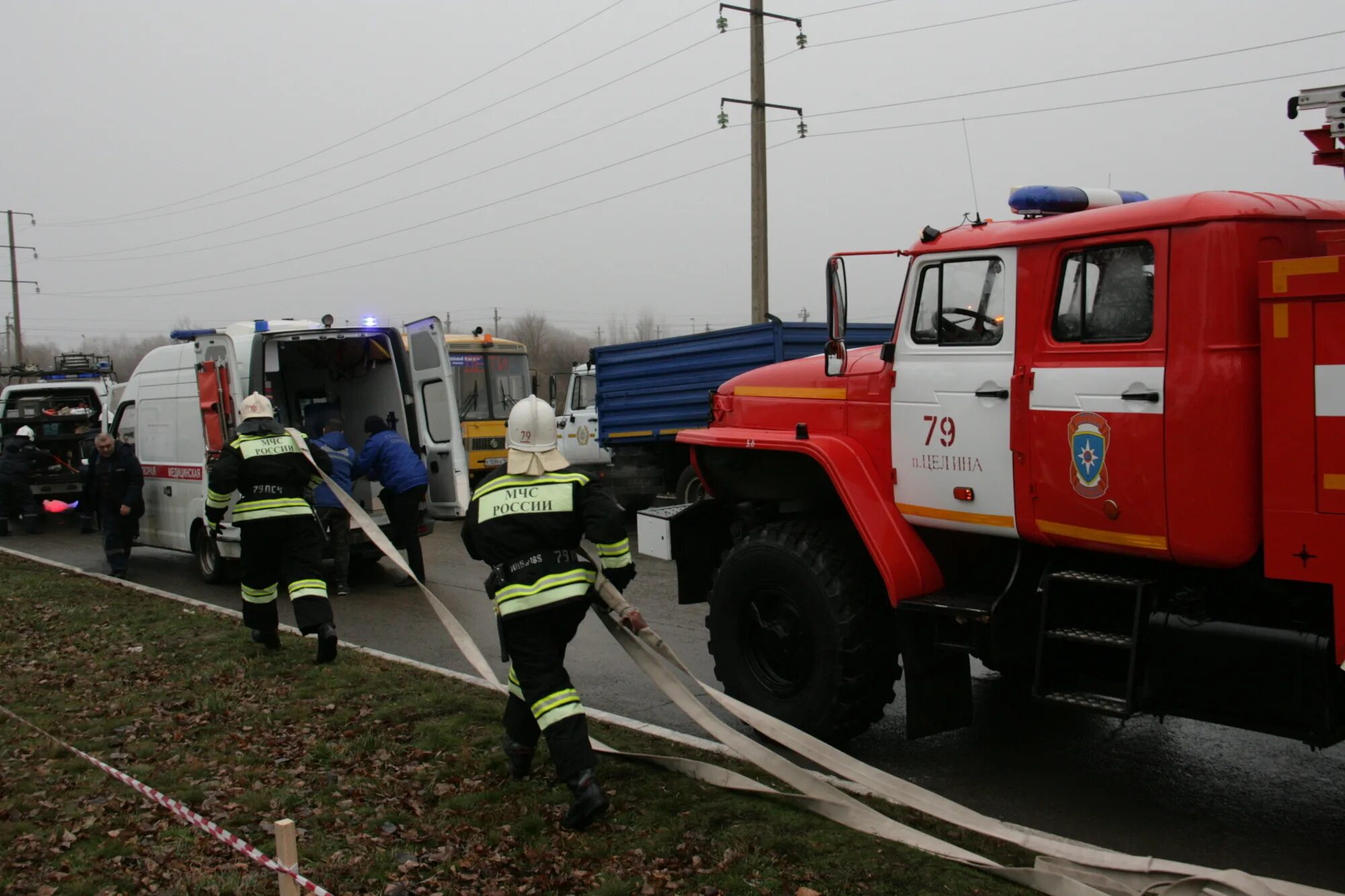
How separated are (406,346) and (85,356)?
49.9 ft

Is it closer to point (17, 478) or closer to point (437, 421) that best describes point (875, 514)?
point (437, 421)

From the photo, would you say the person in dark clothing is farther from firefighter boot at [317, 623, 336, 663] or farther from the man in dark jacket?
firefighter boot at [317, 623, 336, 663]

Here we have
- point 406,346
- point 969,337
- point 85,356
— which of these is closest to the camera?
point 969,337

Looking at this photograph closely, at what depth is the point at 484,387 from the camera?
2067 centimetres

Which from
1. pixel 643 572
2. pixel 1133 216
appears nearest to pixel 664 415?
pixel 643 572

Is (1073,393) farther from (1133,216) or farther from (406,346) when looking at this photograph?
(406,346)

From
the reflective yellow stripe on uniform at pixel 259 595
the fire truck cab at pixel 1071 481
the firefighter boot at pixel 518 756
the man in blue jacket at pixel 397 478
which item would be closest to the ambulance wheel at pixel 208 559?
the man in blue jacket at pixel 397 478

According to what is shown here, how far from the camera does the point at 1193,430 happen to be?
4223 mm

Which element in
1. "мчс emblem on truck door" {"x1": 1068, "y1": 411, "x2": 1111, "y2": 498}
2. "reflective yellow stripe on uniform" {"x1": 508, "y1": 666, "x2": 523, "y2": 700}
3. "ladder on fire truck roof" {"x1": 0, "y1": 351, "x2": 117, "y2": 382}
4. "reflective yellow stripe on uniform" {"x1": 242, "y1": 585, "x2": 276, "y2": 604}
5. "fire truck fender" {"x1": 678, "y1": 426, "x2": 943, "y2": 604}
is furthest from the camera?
"ladder on fire truck roof" {"x1": 0, "y1": 351, "x2": 117, "y2": 382}

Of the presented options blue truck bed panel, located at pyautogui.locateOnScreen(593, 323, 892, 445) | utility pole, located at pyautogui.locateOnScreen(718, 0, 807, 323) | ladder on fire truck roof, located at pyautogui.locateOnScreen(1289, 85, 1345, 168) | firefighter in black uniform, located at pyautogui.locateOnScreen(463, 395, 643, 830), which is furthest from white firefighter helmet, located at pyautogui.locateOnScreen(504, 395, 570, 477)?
utility pole, located at pyautogui.locateOnScreen(718, 0, 807, 323)

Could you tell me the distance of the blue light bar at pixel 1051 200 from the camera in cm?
518

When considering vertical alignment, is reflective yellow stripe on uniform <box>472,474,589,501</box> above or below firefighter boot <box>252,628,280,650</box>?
above

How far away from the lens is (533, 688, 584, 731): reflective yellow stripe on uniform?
473cm

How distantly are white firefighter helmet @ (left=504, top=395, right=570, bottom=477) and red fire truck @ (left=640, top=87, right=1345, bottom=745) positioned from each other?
4.61 feet
